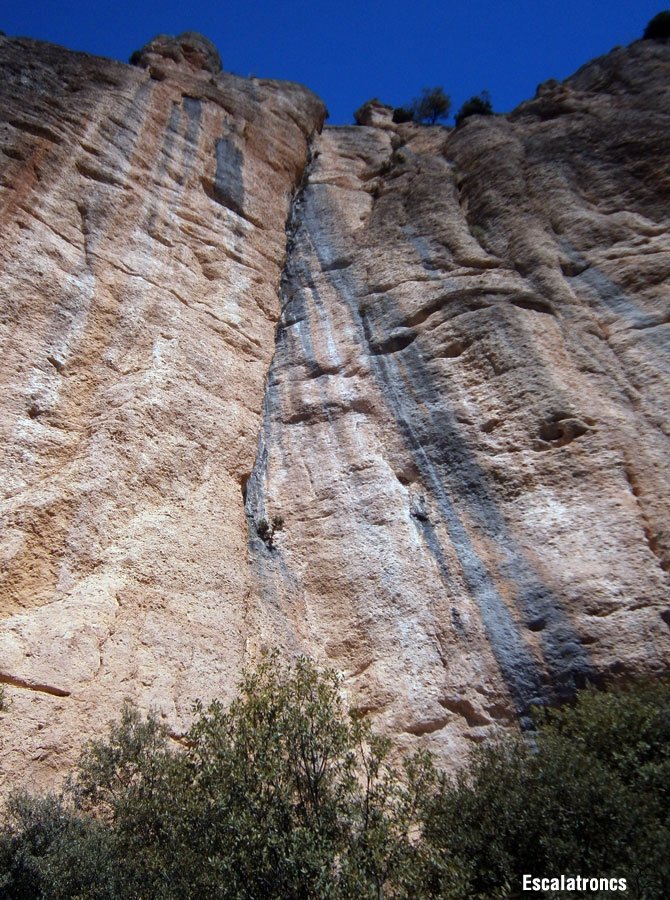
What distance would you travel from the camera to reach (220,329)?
42.4 ft

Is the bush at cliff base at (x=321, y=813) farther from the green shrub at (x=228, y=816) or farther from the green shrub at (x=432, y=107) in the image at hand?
the green shrub at (x=432, y=107)

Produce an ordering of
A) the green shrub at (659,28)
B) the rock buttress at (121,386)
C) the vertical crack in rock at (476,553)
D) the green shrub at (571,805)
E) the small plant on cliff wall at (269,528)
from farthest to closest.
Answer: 1. the green shrub at (659,28)
2. the small plant on cliff wall at (269,528)
3. the vertical crack in rock at (476,553)
4. the rock buttress at (121,386)
5. the green shrub at (571,805)

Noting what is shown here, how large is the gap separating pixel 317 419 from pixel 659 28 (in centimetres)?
2236

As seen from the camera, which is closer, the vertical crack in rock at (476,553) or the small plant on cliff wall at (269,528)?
the vertical crack in rock at (476,553)

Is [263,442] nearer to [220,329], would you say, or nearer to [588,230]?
[220,329]

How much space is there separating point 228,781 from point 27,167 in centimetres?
1185

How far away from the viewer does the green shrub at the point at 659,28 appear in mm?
23112

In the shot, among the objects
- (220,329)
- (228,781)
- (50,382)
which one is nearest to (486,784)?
(228,781)

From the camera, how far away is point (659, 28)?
23.6m

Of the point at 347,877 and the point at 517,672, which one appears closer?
the point at 347,877

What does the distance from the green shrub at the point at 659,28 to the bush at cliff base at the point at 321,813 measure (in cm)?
2495

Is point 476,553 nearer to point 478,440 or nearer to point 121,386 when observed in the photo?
point 478,440

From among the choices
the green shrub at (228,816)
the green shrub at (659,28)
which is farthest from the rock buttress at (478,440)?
the green shrub at (659,28)

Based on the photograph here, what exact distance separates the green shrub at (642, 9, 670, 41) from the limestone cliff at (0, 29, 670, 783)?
30.2 feet
